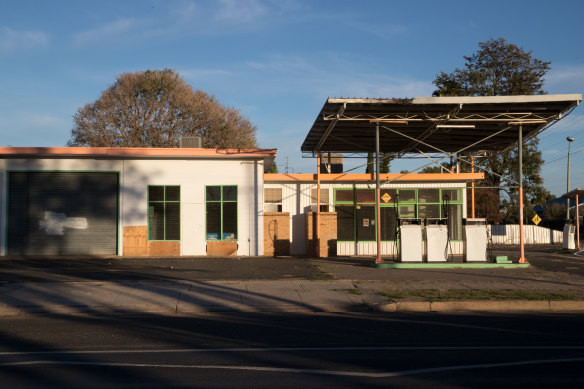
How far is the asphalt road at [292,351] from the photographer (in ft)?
20.6

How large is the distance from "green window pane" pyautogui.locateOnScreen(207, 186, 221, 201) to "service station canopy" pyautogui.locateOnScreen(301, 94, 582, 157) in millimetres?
4262

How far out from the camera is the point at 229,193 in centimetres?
2414

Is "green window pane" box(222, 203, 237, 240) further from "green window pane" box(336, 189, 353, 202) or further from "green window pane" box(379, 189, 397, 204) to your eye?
"green window pane" box(379, 189, 397, 204)

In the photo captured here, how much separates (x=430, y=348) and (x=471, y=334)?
151 centimetres

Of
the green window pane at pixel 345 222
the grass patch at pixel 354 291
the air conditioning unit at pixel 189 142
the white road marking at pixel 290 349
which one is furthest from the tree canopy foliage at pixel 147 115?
the white road marking at pixel 290 349

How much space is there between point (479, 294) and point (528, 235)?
26487mm

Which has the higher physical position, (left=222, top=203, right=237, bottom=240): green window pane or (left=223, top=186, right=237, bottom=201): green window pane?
(left=223, top=186, right=237, bottom=201): green window pane

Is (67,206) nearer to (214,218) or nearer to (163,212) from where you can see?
(163,212)

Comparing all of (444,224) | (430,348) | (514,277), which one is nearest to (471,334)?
(430,348)

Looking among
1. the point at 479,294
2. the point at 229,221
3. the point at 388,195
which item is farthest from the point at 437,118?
the point at 229,221

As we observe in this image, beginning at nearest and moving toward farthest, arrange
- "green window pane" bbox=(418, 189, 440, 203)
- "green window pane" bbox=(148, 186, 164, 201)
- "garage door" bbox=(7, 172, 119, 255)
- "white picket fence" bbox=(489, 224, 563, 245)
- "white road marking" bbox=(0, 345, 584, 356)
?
"white road marking" bbox=(0, 345, 584, 356) → "garage door" bbox=(7, 172, 119, 255) → "green window pane" bbox=(148, 186, 164, 201) → "green window pane" bbox=(418, 189, 440, 203) → "white picket fence" bbox=(489, 224, 563, 245)

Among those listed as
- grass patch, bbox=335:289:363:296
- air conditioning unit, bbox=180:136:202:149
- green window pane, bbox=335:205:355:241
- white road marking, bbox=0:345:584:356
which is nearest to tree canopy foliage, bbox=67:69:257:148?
air conditioning unit, bbox=180:136:202:149

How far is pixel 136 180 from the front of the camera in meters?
23.8

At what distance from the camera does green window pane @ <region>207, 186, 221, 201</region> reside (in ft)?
78.9
